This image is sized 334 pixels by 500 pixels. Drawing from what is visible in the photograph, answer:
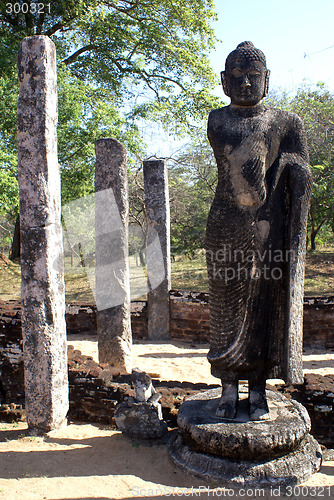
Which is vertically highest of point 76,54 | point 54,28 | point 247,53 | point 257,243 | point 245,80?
point 54,28

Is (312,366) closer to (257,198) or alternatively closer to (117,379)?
Result: (117,379)

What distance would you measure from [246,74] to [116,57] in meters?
13.0

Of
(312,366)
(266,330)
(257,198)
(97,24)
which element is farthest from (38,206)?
(97,24)

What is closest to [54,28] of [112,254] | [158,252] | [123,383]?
[158,252]

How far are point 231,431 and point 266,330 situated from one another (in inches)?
31.6

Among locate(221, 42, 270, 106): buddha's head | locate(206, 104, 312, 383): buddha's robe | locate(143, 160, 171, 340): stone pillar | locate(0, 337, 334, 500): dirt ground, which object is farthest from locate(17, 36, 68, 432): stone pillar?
locate(143, 160, 171, 340): stone pillar

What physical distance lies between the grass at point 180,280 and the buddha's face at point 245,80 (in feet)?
29.3

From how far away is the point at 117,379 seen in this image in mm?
5398

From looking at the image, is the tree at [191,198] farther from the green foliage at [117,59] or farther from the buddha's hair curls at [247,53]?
the buddha's hair curls at [247,53]

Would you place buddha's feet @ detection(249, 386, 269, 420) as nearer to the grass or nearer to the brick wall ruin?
the brick wall ruin

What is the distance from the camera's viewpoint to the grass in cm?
1272

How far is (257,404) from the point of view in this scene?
11.7 feet

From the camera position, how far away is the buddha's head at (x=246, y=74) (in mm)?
3469

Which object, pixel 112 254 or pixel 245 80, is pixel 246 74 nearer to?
pixel 245 80
